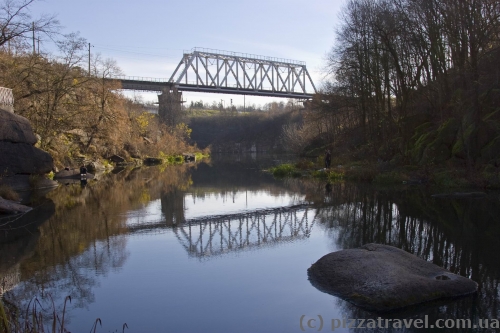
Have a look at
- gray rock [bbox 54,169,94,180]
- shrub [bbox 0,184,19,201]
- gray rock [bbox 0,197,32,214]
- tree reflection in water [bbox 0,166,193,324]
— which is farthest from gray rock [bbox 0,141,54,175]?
gray rock [bbox 54,169,94,180]

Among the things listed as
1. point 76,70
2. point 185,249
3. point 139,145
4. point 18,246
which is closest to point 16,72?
point 76,70

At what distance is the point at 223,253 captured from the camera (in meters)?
10.4

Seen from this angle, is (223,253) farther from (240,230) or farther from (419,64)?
(419,64)

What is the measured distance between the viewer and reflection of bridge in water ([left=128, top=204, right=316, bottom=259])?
11047mm

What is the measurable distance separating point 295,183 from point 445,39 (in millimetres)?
11298

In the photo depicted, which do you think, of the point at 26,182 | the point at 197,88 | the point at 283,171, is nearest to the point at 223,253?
the point at 26,182

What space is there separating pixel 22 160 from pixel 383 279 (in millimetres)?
20457

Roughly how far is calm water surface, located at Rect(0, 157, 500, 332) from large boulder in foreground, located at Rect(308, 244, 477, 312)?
199 mm

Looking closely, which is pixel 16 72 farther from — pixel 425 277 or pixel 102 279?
pixel 425 277

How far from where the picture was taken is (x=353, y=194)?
20.6 metres

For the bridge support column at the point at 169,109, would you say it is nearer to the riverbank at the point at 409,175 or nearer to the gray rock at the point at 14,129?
the riverbank at the point at 409,175

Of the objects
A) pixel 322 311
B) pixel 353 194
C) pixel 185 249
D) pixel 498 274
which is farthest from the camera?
pixel 353 194

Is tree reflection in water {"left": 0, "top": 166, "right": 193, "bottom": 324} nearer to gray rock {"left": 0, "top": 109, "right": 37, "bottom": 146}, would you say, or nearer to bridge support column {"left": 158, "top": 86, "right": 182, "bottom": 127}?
gray rock {"left": 0, "top": 109, "right": 37, "bottom": 146}

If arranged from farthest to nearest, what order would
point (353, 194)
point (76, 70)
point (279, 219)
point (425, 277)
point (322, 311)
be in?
point (76, 70) < point (353, 194) < point (279, 219) < point (425, 277) < point (322, 311)
